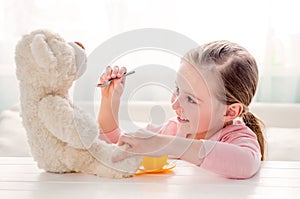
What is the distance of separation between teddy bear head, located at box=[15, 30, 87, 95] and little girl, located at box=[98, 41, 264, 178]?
3.7 inches

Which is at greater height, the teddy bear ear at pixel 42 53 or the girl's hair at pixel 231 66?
the teddy bear ear at pixel 42 53

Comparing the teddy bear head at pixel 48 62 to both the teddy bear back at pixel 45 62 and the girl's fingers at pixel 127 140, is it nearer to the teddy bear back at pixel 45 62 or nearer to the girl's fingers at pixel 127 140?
the teddy bear back at pixel 45 62

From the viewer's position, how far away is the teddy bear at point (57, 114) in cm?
85

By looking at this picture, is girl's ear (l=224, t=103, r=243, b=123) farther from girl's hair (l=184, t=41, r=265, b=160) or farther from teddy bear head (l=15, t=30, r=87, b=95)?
teddy bear head (l=15, t=30, r=87, b=95)

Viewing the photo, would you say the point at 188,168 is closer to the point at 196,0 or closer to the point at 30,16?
the point at 196,0

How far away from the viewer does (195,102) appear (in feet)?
3.19

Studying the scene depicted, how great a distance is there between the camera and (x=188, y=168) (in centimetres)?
97

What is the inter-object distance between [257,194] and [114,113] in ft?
1.11

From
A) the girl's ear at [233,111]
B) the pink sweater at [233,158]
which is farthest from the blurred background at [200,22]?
the pink sweater at [233,158]

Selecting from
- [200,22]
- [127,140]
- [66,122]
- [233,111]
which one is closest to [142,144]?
[127,140]

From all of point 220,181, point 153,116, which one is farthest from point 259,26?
point 220,181

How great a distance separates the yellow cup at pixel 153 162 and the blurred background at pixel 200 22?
3.47 feet

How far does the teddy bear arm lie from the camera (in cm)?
85

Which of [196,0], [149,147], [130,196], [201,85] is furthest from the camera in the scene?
[196,0]
